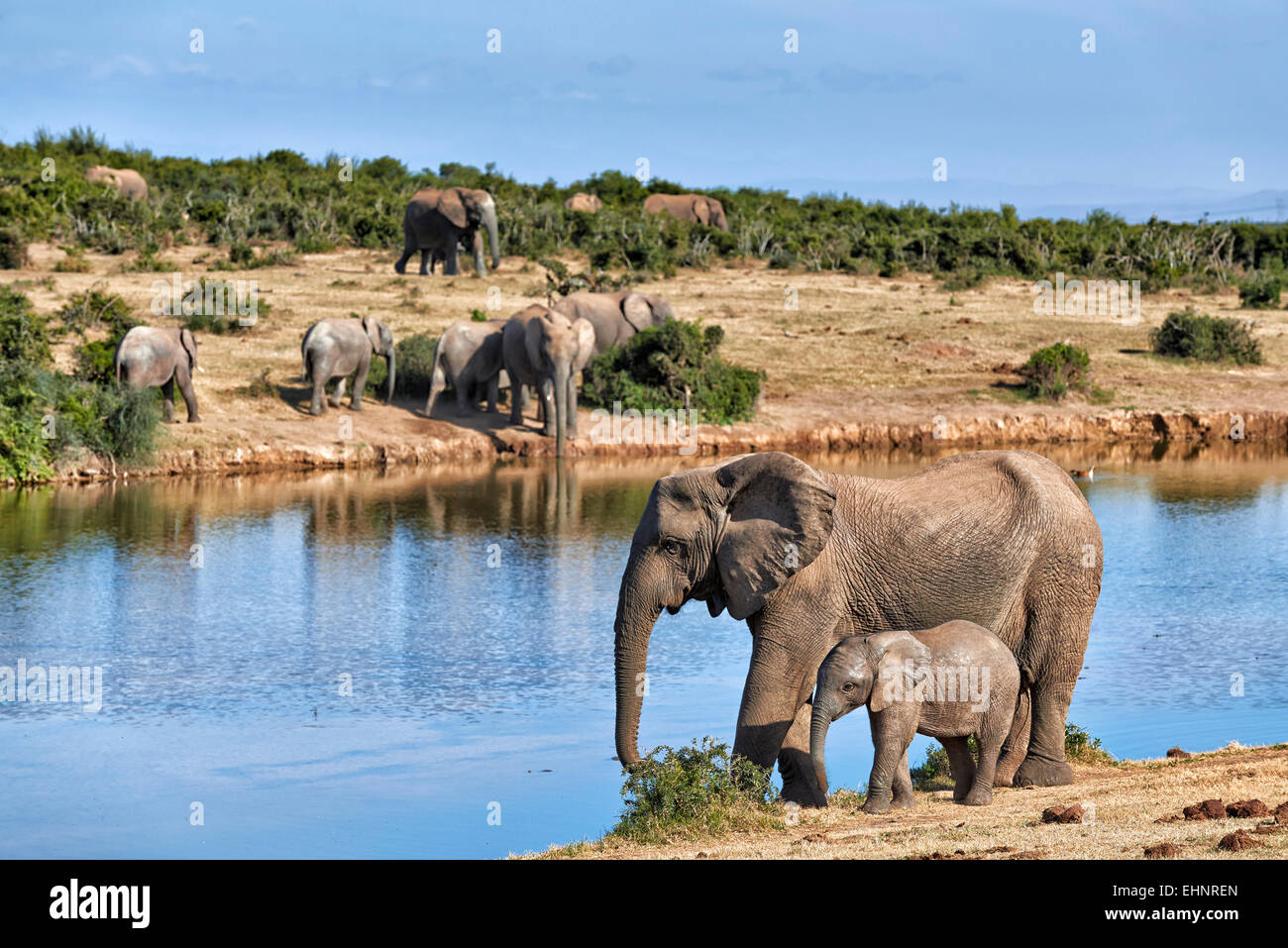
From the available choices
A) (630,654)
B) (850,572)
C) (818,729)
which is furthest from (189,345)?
(818,729)

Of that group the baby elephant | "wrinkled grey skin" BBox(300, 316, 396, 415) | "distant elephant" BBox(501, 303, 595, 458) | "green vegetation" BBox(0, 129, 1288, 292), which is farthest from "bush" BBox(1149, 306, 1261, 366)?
the baby elephant

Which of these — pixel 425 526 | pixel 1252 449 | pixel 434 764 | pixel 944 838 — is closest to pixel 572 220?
pixel 1252 449

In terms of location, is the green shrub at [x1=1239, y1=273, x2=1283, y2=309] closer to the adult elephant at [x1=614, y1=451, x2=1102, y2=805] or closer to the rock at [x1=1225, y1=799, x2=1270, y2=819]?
the adult elephant at [x1=614, y1=451, x2=1102, y2=805]

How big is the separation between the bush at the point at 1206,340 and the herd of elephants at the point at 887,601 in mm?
28291

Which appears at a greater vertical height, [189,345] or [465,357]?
[189,345]

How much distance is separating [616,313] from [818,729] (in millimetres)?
24549

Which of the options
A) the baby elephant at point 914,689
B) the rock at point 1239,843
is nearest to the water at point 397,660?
the baby elephant at point 914,689

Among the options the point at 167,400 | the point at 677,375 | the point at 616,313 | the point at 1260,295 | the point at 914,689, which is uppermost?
the point at 1260,295

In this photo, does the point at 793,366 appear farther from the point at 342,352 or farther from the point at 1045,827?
the point at 1045,827

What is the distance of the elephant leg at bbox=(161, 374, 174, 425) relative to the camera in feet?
94.4

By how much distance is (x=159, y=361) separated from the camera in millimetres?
28141

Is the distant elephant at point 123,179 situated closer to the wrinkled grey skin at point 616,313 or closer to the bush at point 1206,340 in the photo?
the wrinkled grey skin at point 616,313

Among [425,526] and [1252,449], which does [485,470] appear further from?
[1252,449]
